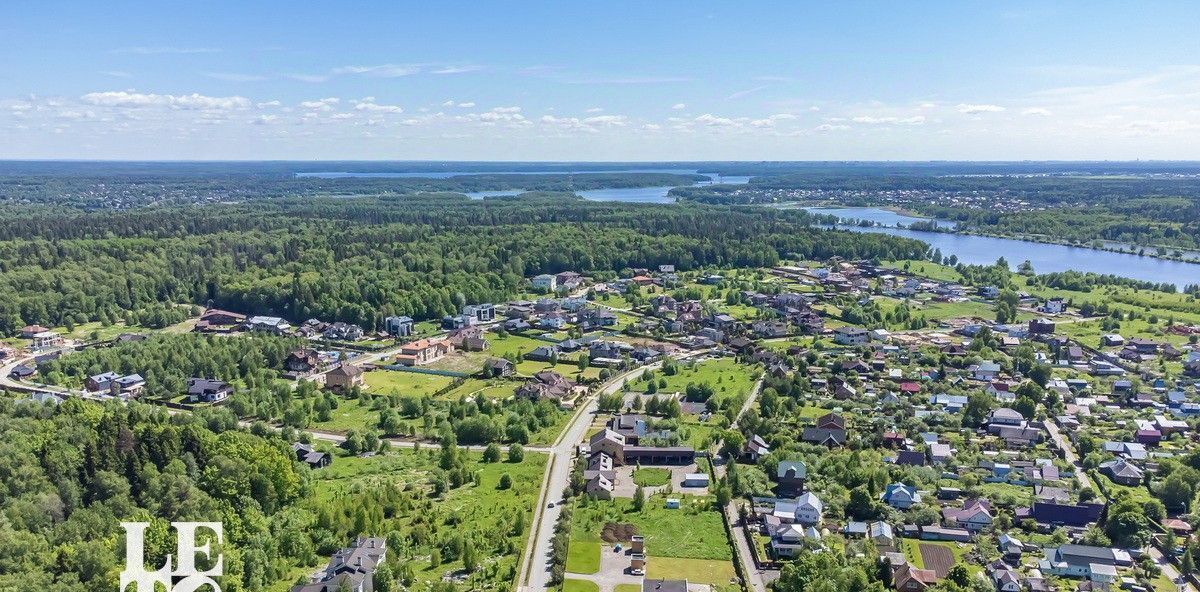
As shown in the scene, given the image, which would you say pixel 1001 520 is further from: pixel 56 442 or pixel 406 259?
pixel 406 259

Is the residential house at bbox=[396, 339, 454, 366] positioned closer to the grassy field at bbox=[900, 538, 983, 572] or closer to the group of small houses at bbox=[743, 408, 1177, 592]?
the group of small houses at bbox=[743, 408, 1177, 592]

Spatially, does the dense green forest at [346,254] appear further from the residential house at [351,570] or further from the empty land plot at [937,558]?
the empty land plot at [937,558]

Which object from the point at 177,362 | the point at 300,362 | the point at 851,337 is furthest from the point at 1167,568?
the point at 177,362

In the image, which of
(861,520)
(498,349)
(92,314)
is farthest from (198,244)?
(861,520)

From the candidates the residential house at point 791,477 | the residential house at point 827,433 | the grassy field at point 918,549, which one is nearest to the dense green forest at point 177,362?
the residential house at point 791,477

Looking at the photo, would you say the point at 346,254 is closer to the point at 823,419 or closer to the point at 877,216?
the point at 823,419

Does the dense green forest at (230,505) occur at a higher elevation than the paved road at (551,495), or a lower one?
higher
